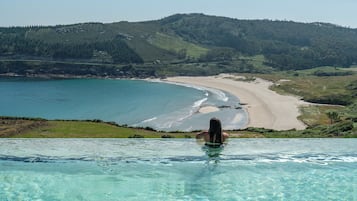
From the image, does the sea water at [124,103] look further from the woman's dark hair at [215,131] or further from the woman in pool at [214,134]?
the woman's dark hair at [215,131]

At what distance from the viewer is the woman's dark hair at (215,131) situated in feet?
70.7

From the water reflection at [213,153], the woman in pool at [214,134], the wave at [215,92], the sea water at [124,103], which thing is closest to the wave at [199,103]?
the sea water at [124,103]

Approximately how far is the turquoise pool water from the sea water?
49859 millimetres

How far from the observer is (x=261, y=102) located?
10588 centimetres

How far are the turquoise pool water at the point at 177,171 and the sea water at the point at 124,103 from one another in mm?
49859

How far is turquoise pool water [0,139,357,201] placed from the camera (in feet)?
48.1

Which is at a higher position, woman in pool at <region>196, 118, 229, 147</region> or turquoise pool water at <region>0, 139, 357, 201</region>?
woman in pool at <region>196, 118, 229, 147</region>

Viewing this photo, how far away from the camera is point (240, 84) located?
155 m

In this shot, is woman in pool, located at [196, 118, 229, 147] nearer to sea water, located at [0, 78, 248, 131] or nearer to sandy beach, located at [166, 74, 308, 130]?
sandy beach, located at [166, 74, 308, 130]

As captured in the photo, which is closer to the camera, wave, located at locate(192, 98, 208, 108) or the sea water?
the sea water

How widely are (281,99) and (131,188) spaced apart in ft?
326

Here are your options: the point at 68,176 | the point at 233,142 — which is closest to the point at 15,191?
the point at 68,176

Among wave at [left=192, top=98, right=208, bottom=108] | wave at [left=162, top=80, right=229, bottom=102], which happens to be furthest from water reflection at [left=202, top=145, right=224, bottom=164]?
wave at [left=162, top=80, right=229, bottom=102]

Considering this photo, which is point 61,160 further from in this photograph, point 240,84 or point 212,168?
point 240,84
